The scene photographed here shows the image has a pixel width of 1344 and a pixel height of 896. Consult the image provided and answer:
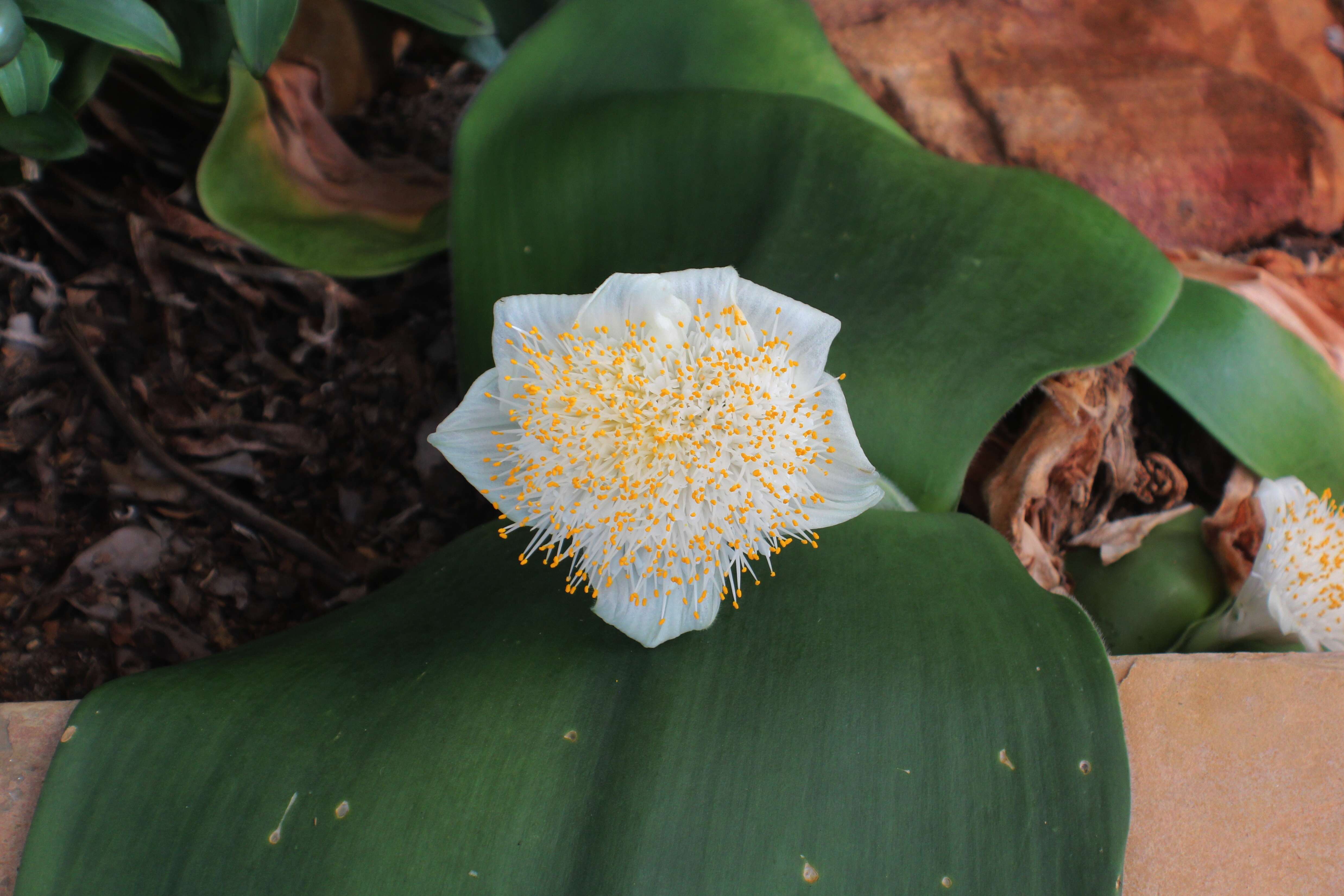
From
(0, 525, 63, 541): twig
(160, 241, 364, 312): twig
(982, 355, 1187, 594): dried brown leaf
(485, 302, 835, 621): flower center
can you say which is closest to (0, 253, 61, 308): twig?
(160, 241, 364, 312): twig

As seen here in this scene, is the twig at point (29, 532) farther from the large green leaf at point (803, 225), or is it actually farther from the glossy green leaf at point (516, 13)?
the glossy green leaf at point (516, 13)

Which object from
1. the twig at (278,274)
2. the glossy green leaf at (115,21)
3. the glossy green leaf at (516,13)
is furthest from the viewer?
the glossy green leaf at (516,13)

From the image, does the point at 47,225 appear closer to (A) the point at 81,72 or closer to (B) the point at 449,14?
(A) the point at 81,72

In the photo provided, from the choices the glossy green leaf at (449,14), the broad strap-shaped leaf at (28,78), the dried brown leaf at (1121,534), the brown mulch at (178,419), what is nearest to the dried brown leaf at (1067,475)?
the dried brown leaf at (1121,534)

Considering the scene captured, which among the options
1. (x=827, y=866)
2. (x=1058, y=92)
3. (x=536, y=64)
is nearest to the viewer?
(x=827, y=866)

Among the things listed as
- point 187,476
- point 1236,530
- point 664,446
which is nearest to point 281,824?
point 664,446

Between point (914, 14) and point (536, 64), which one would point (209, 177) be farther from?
point (914, 14)

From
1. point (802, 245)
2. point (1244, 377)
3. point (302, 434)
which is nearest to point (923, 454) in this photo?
point (802, 245)
